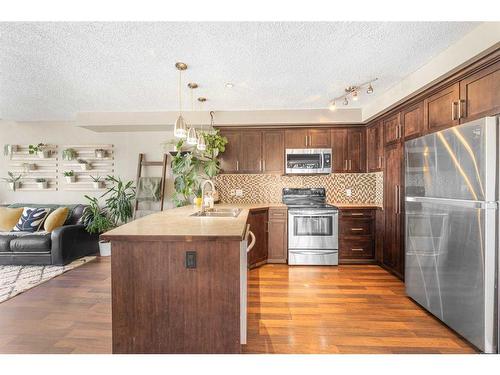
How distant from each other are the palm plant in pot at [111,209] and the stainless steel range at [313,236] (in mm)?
2885

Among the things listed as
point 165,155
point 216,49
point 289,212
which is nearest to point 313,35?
point 216,49

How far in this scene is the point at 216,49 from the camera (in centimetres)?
225

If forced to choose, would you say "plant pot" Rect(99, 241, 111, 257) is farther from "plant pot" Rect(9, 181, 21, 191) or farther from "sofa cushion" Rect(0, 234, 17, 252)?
"plant pot" Rect(9, 181, 21, 191)

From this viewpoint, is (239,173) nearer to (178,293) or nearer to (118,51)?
(118,51)

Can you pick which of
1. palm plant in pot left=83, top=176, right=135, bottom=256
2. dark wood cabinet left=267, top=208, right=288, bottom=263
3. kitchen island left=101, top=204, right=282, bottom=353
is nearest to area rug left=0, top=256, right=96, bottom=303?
palm plant in pot left=83, top=176, right=135, bottom=256

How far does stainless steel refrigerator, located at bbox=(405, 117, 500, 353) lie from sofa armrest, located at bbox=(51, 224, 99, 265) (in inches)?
178

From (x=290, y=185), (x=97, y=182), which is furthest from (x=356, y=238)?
(x=97, y=182)

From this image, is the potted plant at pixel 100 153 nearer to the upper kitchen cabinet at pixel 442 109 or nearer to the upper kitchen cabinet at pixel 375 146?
the upper kitchen cabinet at pixel 375 146

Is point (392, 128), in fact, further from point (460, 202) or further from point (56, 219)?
point (56, 219)

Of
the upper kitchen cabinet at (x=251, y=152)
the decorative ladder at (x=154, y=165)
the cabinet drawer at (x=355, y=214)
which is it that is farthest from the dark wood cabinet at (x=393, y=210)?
the decorative ladder at (x=154, y=165)

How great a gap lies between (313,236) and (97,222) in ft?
11.3

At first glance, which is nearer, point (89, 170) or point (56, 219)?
point (56, 219)

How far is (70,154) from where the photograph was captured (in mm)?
4695

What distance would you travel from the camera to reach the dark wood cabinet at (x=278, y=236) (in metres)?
3.96
